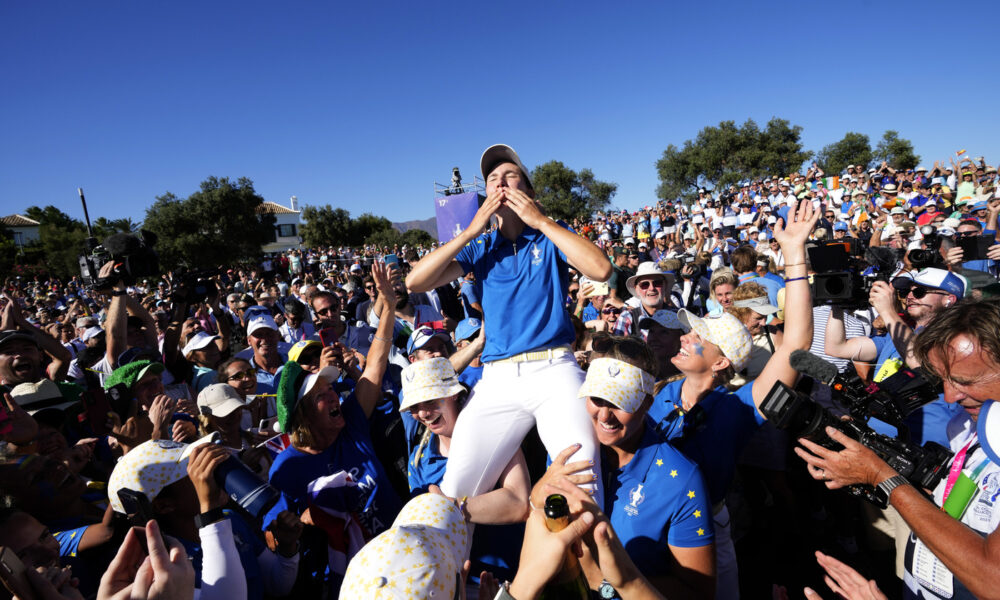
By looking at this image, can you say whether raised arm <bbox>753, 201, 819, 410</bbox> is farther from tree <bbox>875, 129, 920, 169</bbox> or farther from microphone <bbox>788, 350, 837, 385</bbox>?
tree <bbox>875, 129, 920, 169</bbox>

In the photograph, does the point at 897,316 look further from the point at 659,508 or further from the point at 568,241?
the point at 568,241

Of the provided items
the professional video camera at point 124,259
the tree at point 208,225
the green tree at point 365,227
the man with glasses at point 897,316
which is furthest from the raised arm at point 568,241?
the green tree at point 365,227

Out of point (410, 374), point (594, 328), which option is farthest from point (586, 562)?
point (594, 328)

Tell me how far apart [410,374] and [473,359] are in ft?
4.63

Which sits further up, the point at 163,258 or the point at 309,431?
the point at 163,258

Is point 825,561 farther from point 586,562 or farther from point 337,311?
point 337,311

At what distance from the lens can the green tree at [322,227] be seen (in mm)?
52094

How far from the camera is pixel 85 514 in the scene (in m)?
2.52

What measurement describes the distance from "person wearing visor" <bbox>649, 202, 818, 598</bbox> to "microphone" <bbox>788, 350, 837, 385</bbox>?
0.71 feet

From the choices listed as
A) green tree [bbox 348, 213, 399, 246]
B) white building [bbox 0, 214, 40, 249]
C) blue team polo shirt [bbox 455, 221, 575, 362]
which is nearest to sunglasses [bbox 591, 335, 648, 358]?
blue team polo shirt [bbox 455, 221, 575, 362]

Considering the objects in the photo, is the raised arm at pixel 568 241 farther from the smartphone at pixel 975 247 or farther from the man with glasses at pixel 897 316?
the smartphone at pixel 975 247

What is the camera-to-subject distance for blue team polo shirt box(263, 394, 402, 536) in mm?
2732

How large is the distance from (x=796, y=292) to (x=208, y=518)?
297 cm

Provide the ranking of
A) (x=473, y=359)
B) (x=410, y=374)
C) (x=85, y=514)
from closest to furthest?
(x=85, y=514)
(x=410, y=374)
(x=473, y=359)
